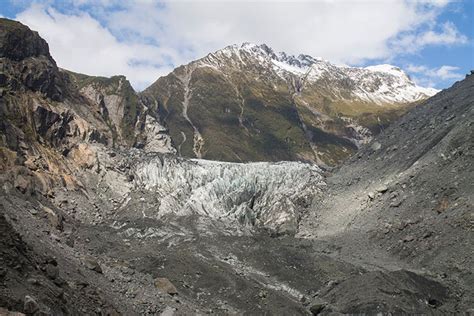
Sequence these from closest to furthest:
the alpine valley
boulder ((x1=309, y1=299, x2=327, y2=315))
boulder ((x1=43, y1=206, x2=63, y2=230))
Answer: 1. the alpine valley
2. boulder ((x1=309, y1=299, x2=327, y2=315))
3. boulder ((x1=43, y1=206, x2=63, y2=230))

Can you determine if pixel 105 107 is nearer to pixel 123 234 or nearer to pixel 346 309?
pixel 123 234

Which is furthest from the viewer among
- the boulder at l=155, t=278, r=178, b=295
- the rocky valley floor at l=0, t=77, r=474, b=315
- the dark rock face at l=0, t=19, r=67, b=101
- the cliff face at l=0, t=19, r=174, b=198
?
the dark rock face at l=0, t=19, r=67, b=101

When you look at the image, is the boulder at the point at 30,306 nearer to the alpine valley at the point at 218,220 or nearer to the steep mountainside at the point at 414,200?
the alpine valley at the point at 218,220

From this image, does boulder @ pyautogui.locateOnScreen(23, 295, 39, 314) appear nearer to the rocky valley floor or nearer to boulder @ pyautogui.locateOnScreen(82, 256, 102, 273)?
the rocky valley floor

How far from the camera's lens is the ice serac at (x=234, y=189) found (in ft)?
196

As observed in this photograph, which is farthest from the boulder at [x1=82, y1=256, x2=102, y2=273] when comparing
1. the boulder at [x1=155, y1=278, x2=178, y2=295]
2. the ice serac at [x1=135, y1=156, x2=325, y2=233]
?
the ice serac at [x1=135, y1=156, x2=325, y2=233]

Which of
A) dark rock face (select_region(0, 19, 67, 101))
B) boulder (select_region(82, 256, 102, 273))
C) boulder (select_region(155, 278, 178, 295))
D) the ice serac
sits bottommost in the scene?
boulder (select_region(155, 278, 178, 295))

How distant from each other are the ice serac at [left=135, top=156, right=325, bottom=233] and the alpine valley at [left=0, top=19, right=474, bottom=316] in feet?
0.61

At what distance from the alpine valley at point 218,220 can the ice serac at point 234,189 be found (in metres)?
0.19

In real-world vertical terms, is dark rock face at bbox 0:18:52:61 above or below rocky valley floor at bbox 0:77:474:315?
above

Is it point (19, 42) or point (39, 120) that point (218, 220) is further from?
point (19, 42)

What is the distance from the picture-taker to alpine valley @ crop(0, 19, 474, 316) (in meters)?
29.0

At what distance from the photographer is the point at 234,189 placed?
2569 inches

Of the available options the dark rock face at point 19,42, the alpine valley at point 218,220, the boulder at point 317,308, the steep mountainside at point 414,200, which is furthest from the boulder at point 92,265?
the dark rock face at point 19,42
